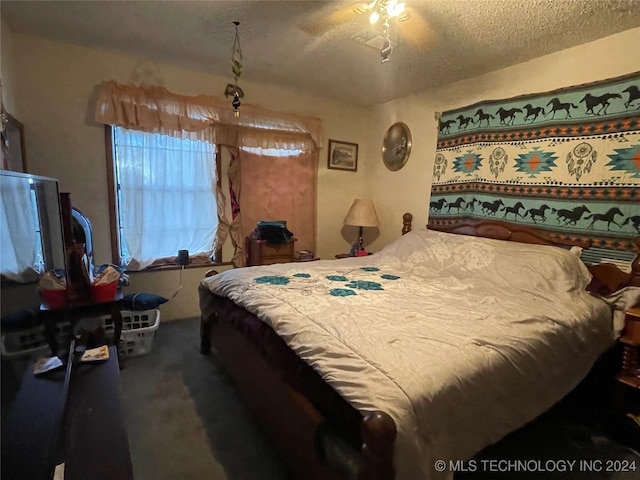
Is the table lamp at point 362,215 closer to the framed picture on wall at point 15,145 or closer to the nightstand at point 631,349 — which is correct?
the nightstand at point 631,349

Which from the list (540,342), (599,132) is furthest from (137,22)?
(599,132)

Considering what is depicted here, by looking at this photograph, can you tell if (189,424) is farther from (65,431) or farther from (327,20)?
(327,20)

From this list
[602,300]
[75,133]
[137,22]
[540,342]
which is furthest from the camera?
[75,133]

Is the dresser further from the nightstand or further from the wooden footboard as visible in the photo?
the nightstand

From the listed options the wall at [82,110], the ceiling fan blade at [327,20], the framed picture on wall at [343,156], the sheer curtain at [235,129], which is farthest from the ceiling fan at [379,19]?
the framed picture on wall at [343,156]

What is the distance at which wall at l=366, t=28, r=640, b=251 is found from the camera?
2.19 meters

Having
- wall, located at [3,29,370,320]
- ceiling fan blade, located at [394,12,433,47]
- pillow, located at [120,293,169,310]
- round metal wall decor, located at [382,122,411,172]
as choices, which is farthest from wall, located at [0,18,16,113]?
round metal wall decor, located at [382,122,411,172]

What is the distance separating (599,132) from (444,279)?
141 cm

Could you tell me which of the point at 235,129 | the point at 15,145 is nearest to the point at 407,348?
the point at 235,129

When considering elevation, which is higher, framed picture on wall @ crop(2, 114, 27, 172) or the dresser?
framed picture on wall @ crop(2, 114, 27, 172)

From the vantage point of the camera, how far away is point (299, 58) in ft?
8.72

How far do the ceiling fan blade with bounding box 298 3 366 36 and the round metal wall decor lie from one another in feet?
5.56

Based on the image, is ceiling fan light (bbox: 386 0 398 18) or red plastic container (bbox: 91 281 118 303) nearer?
ceiling fan light (bbox: 386 0 398 18)

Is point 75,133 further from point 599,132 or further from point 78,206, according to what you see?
point 599,132
